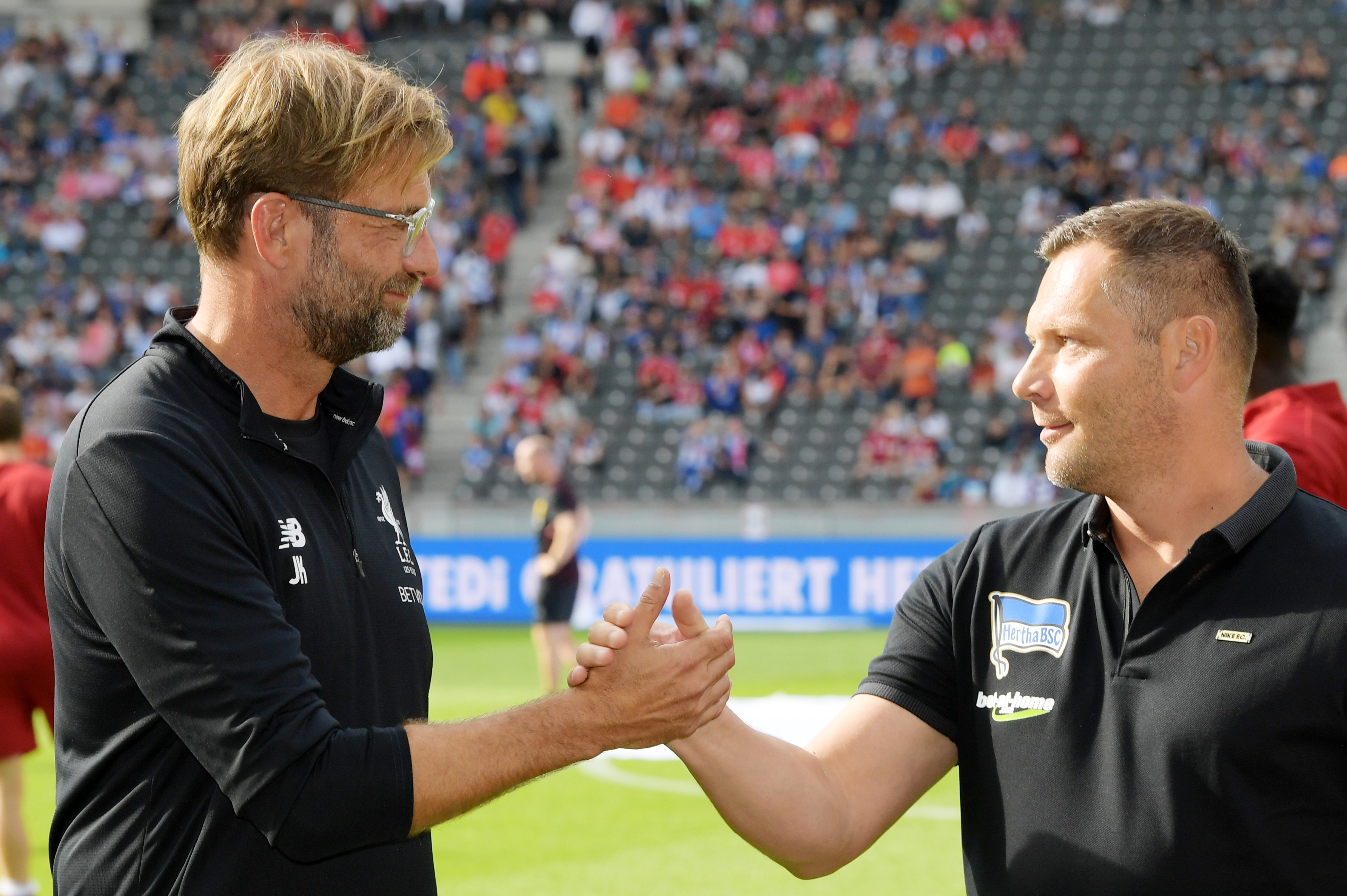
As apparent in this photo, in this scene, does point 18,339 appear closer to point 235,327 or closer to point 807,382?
point 807,382

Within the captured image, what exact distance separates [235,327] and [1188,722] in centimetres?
184

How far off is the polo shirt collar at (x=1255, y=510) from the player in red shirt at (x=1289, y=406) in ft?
4.25

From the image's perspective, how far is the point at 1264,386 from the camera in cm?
445

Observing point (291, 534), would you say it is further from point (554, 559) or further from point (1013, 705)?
point (554, 559)

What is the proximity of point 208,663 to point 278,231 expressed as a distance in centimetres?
81

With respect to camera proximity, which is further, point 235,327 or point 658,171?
point 658,171

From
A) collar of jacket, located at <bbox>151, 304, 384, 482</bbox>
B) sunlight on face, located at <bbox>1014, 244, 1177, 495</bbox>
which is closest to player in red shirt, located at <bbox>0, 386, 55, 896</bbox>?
collar of jacket, located at <bbox>151, 304, 384, 482</bbox>

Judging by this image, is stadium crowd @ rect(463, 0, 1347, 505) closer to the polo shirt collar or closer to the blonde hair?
the polo shirt collar

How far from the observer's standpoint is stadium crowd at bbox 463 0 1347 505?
66.7ft

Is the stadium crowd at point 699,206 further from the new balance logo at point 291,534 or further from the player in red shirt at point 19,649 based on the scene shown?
the new balance logo at point 291,534

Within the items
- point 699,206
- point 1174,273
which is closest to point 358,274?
point 1174,273

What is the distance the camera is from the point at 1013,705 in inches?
103

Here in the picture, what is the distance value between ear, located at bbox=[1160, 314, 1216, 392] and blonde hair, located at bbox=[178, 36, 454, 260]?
1.45 metres

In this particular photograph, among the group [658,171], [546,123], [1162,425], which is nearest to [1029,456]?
[658,171]
